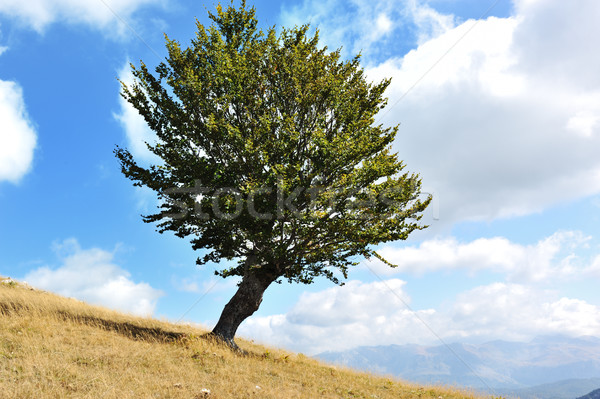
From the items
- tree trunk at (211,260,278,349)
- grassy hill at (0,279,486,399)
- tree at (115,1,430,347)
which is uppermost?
tree at (115,1,430,347)

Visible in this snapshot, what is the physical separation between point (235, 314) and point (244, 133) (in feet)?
31.7

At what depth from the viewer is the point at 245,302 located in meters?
19.7

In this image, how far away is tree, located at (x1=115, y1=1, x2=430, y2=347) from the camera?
1700 centimetres

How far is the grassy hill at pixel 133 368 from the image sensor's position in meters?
10.4

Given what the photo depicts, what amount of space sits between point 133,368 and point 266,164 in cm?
1002

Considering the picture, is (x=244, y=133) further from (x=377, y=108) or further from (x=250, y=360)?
(x=250, y=360)

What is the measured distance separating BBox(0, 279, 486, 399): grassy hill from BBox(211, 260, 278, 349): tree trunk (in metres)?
1.80

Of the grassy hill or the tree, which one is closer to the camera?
the grassy hill

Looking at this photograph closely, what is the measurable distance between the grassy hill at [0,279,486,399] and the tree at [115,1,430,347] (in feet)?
12.9

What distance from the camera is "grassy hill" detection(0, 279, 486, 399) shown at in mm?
10398

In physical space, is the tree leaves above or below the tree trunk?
above

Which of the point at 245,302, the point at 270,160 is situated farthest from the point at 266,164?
the point at 245,302

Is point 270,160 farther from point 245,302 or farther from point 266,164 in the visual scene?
point 245,302

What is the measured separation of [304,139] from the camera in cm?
1894
